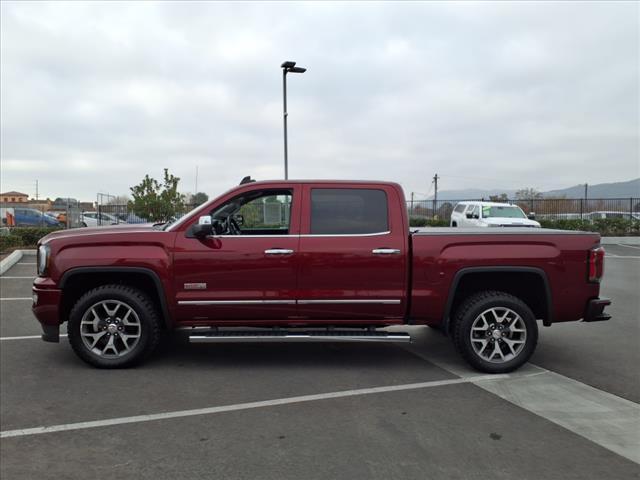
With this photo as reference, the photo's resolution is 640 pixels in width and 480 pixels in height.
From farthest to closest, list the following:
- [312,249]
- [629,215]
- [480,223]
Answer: [629,215] → [480,223] → [312,249]

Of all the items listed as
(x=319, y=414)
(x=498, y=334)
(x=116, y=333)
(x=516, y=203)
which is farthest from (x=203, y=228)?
(x=516, y=203)

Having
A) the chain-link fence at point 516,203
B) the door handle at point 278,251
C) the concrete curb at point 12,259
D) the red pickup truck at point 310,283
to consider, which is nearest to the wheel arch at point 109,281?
the red pickup truck at point 310,283

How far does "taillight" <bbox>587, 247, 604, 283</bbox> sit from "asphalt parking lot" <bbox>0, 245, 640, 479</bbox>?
3.08 feet

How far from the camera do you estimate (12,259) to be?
1439 cm

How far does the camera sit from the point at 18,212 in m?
34.8

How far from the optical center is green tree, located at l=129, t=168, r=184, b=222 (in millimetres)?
19969

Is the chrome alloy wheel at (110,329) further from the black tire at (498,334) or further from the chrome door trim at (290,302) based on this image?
the black tire at (498,334)

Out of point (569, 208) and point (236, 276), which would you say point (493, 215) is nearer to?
point (569, 208)

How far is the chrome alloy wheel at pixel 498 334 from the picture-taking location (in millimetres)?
5180

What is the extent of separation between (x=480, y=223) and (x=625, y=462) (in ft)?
54.1

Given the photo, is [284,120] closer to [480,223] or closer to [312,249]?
[480,223]

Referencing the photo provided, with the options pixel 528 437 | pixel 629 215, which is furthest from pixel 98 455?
pixel 629 215

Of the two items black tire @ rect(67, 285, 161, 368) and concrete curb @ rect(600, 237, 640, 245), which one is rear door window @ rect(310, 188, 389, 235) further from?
concrete curb @ rect(600, 237, 640, 245)

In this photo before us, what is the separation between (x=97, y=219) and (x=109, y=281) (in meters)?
22.8
